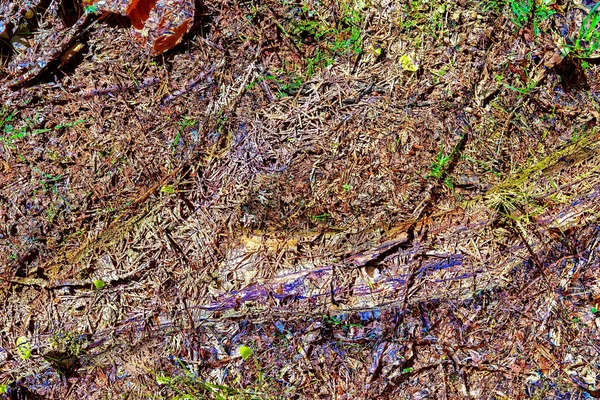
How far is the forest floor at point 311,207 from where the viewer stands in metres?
2.49

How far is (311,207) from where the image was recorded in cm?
276

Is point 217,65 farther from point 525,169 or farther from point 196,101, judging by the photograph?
point 525,169

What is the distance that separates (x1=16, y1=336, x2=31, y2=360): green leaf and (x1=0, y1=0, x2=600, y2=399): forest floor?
19 millimetres

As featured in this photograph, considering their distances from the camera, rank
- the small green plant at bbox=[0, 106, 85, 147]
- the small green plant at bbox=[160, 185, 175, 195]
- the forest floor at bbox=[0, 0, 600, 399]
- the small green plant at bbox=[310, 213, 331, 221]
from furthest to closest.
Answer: the small green plant at bbox=[0, 106, 85, 147] < the small green plant at bbox=[160, 185, 175, 195] < the small green plant at bbox=[310, 213, 331, 221] < the forest floor at bbox=[0, 0, 600, 399]

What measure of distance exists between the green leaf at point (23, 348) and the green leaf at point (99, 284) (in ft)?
1.84

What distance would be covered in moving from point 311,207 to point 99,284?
141 cm

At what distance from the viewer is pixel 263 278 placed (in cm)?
269

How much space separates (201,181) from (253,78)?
76 centimetres

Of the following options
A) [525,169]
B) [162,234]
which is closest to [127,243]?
[162,234]

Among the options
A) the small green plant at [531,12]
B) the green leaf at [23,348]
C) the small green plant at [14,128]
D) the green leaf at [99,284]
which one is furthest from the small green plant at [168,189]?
the small green plant at [531,12]

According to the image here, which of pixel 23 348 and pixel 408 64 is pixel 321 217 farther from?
pixel 23 348

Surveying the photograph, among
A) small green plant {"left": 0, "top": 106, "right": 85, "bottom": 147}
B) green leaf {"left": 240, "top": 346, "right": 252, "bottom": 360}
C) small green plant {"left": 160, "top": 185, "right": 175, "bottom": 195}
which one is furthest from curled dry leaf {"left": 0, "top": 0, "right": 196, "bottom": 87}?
green leaf {"left": 240, "top": 346, "right": 252, "bottom": 360}

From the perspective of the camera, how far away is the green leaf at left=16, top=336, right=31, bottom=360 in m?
2.83

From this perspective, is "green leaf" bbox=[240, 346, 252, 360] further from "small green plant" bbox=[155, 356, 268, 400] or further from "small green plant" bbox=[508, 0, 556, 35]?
"small green plant" bbox=[508, 0, 556, 35]
